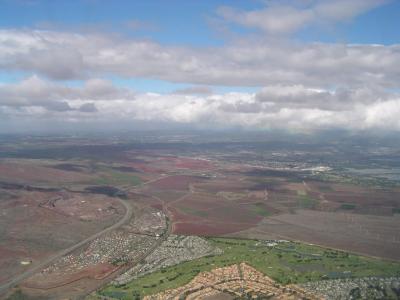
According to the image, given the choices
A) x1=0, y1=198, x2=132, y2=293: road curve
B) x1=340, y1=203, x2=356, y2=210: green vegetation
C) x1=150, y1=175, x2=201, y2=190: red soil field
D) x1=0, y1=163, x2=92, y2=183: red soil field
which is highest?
x1=0, y1=163, x2=92, y2=183: red soil field

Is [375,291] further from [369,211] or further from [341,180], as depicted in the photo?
[341,180]

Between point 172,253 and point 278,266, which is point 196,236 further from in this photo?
point 278,266

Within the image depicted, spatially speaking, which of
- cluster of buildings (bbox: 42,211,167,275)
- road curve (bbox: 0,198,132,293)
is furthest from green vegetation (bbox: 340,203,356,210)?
road curve (bbox: 0,198,132,293)

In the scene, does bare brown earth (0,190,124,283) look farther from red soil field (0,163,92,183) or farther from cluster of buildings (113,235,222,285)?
red soil field (0,163,92,183)

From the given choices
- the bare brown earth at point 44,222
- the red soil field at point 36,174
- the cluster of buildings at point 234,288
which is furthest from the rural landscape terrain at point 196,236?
the red soil field at point 36,174

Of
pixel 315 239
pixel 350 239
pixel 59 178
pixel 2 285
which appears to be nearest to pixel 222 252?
pixel 315 239

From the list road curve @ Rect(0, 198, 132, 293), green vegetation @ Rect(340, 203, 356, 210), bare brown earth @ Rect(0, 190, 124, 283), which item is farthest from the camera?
green vegetation @ Rect(340, 203, 356, 210)
